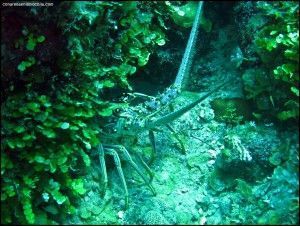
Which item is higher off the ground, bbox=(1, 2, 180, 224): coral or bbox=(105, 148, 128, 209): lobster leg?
bbox=(1, 2, 180, 224): coral

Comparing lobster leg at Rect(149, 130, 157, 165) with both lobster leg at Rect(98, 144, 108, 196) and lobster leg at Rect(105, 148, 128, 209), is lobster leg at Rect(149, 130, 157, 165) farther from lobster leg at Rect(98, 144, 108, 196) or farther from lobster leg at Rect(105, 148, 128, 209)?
lobster leg at Rect(98, 144, 108, 196)

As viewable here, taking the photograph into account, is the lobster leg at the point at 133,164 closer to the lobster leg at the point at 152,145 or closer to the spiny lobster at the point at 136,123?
the spiny lobster at the point at 136,123

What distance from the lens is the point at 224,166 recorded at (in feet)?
12.4

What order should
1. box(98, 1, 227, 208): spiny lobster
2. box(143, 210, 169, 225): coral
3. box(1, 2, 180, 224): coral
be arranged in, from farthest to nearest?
1. box(98, 1, 227, 208): spiny lobster
2. box(143, 210, 169, 225): coral
3. box(1, 2, 180, 224): coral

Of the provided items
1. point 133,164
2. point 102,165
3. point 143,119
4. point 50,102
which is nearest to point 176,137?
point 143,119

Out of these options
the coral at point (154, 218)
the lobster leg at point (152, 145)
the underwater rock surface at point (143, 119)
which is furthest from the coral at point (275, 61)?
the coral at point (154, 218)

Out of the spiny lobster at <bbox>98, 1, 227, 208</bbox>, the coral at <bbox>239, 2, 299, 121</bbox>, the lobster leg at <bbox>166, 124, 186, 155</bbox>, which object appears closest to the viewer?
the coral at <bbox>239, 2, 299, 121</bbox>

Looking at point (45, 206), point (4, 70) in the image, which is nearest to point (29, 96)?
point (4, 70)

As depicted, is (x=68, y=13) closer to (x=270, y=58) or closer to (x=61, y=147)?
(x=61, y=147)

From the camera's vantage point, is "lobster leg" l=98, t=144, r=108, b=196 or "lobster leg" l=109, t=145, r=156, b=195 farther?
"lobster leg" l=109, t=145, r=156, b=195

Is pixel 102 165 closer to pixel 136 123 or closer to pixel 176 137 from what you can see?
pixel 136 123

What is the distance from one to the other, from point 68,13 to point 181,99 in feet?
6.97

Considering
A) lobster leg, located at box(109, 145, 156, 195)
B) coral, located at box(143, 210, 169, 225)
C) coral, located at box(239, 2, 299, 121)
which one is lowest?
coral, located at box(143, 210, 169, 225)

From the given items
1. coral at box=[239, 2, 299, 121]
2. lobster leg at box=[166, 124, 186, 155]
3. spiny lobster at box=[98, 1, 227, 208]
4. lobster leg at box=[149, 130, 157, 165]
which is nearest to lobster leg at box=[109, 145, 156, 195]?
spiny lobster at box=[98, 1, 227, 208]
